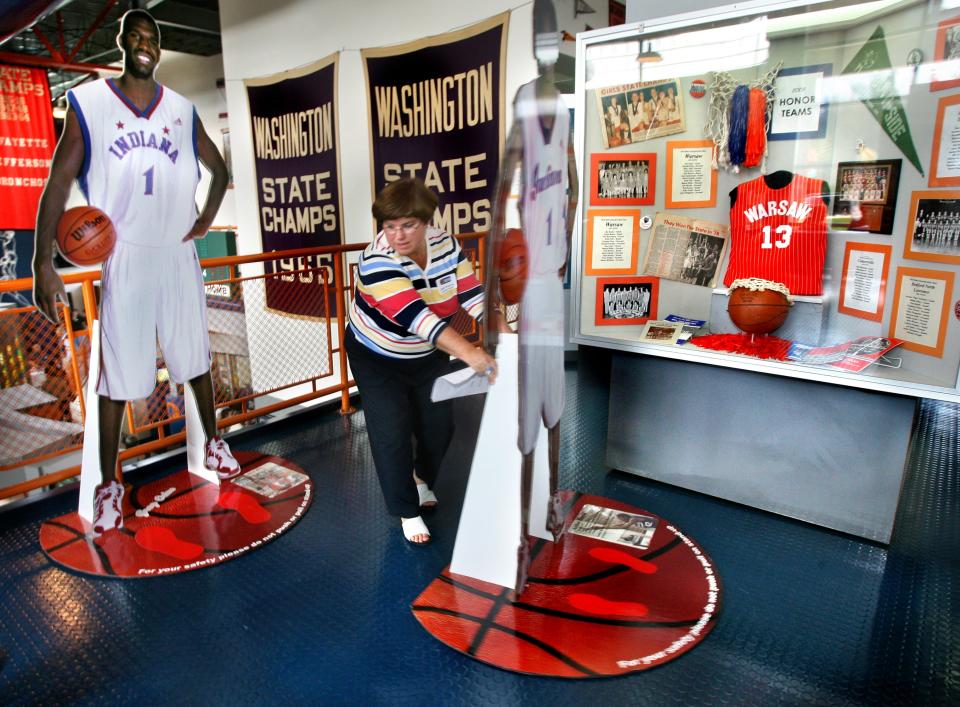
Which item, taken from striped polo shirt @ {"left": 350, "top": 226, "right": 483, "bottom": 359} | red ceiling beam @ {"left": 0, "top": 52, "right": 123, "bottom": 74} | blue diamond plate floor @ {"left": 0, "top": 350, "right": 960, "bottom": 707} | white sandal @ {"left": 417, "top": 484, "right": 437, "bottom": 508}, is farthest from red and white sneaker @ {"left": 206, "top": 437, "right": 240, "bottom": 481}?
red ceiling beam @ {"left": 0, "top": 52, "right": 123, "bottom": 74}

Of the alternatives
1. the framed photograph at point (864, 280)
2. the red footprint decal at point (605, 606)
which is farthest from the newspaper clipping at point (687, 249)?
the red footprint decal at point (605, 606)

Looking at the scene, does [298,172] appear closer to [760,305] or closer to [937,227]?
[760,305]

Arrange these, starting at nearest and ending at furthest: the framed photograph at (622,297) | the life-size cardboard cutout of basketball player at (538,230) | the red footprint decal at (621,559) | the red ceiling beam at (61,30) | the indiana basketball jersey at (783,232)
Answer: the life-size cardboard cutout of basketball player at (538,230)
the red footprint decal at (621,559)
the indiana basketball jersey at (783,232)
the framed photograph at (622,297)
the red ceiling beam at (61,30)

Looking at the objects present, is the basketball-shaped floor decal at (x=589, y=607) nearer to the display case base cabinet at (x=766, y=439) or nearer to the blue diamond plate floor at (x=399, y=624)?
the blue diamond plate floor at (x=399, y=624)

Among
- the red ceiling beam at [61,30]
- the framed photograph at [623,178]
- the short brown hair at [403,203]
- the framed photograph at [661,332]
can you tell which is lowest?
the framed photograph at [661,332]

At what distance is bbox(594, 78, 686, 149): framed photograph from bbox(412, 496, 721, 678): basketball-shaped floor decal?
1815 mm

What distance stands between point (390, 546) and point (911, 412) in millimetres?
2058

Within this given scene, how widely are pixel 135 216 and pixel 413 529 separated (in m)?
1.65

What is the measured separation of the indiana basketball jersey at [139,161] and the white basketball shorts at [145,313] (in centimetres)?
8

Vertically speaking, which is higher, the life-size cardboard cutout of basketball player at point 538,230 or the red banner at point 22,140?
the red banner at point 22,140

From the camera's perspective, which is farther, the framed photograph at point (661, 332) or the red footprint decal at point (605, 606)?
the framed photograph at point (661, 332)

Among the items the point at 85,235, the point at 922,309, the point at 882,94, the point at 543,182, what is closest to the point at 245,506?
the point at 85,235

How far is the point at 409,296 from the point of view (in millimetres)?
2121

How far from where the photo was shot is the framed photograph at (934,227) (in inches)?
90.4
